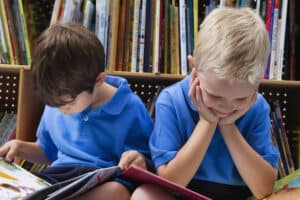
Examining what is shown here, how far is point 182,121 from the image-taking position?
1104mm

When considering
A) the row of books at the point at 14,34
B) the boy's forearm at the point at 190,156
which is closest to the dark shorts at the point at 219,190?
the boy's forearm at the point at 190,156

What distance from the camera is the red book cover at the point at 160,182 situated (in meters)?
0.92

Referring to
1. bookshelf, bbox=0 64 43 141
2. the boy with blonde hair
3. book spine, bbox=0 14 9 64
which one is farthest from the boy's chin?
book spine, bbox=0 14 9 64

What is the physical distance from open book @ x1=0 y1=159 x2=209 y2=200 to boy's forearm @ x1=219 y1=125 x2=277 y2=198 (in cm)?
16

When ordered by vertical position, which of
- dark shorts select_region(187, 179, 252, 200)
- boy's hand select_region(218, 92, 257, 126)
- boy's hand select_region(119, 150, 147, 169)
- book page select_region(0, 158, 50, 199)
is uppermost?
boy's hand select_region(218, 92, 257, 126)

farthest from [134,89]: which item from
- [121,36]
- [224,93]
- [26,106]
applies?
[224,93]

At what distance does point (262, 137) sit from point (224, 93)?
0.22 metres

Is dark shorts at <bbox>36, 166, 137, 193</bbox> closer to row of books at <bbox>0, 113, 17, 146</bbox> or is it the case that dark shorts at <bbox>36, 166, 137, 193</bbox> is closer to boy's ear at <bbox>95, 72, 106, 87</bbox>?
boy's ear at <bbox>95, 72, 106, 87</bbox>

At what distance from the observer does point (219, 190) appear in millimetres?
1138

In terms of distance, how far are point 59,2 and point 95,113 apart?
528mm

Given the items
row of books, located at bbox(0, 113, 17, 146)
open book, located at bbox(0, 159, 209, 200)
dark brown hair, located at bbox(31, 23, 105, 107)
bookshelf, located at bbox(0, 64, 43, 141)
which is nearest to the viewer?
open book, located at bbox(0, 159, 209, 200)

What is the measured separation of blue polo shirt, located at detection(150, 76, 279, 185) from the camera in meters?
1.09

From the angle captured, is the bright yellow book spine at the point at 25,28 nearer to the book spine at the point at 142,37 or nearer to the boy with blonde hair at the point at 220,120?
the book spine at the point at 142,37

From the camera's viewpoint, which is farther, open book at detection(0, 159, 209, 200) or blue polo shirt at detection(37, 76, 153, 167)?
blue polo shirt at detection(37, 76, 153, 167)
